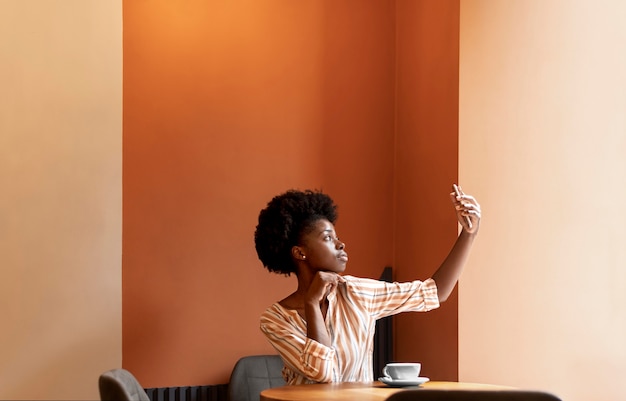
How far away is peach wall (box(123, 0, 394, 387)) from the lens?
319 centimetres

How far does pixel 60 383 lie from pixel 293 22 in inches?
66.9

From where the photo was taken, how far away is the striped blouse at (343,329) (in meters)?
2.57

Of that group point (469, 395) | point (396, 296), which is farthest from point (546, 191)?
point (469, 395)

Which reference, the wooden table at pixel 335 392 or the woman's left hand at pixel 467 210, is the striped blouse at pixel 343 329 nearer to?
the wooden table at pixel 335 392

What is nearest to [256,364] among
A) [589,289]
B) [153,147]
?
[153,147]

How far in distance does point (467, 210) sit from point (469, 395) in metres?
1.26

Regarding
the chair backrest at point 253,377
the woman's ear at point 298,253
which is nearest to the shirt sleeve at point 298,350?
the woman's ear at point 298,253

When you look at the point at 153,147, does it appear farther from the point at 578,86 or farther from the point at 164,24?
the point at 578,86

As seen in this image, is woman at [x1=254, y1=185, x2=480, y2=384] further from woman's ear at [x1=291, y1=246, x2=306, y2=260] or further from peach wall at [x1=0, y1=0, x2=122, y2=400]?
peach wall at [x1=0, y1=0, x2=122, y2=400]

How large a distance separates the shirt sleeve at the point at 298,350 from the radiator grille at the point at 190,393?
0.51 m

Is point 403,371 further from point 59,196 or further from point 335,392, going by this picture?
point 59,196

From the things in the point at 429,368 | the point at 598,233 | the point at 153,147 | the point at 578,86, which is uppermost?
the point at 578,86

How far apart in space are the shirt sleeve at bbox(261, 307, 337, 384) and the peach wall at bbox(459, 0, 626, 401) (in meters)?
0.73

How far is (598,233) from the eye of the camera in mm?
3314
